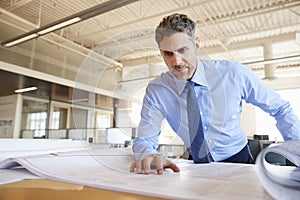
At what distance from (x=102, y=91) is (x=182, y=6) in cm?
322

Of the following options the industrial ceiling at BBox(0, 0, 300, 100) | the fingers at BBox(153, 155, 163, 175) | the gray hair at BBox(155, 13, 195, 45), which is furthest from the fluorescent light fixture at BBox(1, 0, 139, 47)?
the fingers at BBox(153, 155, 163, 175)

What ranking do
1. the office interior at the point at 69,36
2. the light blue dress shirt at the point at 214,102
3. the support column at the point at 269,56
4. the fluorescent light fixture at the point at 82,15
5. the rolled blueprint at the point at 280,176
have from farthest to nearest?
the support column at the point at 269,56, the office interior at the point at 69,36, the fluorescent light fixture at the point at 82,15, the light blue dress shirt at the point at 214,102, the rolled blueprint at the point at 280,176

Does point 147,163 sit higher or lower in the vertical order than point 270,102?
lower

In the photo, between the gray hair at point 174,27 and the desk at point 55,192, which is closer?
the desk at point 55,192

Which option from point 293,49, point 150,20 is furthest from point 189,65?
point 293,49

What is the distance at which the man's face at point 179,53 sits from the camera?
2.66ft

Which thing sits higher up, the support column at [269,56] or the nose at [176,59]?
the support column at [269,56]

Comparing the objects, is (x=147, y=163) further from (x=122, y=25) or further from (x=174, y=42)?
(x=122, y=25)

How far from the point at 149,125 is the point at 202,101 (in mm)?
238

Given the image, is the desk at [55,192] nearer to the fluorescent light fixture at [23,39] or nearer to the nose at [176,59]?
the nose at [176,59]

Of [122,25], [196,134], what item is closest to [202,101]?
[196,134]

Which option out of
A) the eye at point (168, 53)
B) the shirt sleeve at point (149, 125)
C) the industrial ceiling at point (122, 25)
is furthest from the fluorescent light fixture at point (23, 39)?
the eye at point (168, 53)

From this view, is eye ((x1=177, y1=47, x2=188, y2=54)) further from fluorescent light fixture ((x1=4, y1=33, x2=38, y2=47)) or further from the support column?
the support column

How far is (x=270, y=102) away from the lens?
97 cm
